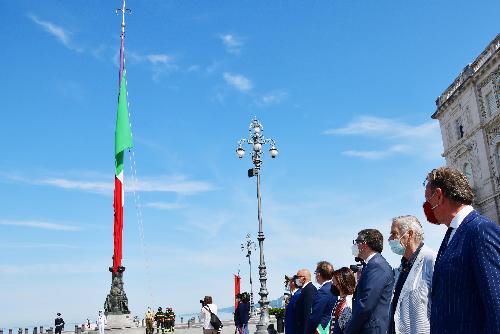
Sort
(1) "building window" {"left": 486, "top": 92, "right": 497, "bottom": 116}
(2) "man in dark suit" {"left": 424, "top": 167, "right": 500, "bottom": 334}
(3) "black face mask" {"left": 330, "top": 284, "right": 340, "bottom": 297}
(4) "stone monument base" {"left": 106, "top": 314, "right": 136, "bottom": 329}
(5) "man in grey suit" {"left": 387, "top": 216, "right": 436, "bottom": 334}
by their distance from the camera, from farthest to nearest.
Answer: (1) "building window" {"left": 486, "top": 92, "right": 497, "bottom": 116}
(4) "stone monument base" {"left": 106, "top": 314, "right": 136, "bottom": 329}
(3) "black face mask" {"left": 330, "top": 284, "right": 340, "bottom": 297}
(5) "man in grey suit" {"left": 387, "top": 216, "right": 436, "bottom": 334}
(2) "man in dark suit" {"left": 424, "top": 167, "right": 500, "bottom": 334}

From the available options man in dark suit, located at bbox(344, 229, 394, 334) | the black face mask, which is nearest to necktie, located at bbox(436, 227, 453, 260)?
man in dark suit, located at bbox(344, 229, 394, 334)

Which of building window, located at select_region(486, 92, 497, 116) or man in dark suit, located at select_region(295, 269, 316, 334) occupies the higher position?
building window, located at select_region(486, 92, 497, 116)

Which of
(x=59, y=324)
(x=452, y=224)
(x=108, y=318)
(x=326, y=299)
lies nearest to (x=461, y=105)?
(x=108, y=318)

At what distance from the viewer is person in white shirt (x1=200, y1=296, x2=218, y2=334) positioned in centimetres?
1270

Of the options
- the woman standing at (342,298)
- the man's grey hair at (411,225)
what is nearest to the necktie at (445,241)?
the man's grey hair at (411,225)

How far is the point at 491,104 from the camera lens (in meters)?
33.3

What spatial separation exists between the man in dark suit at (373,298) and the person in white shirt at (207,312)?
336 inches

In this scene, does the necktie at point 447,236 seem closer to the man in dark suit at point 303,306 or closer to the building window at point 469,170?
the man in dark suit at point 303,306

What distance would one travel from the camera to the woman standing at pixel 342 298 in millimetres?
5426

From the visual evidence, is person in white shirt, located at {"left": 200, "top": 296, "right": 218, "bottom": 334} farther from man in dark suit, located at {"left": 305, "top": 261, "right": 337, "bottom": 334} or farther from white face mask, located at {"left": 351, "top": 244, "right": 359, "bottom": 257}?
white face mask, located at {"left": 351, "top": 244, "right": 359, "bottom": 257}

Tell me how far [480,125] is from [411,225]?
33339 mm

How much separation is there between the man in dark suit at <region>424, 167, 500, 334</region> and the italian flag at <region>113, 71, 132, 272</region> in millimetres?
19014

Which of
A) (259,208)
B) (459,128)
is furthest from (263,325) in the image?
(459,128)

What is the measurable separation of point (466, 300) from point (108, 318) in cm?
1939
